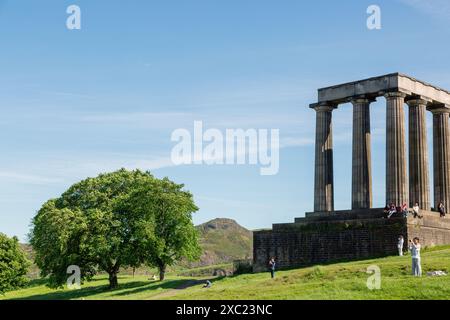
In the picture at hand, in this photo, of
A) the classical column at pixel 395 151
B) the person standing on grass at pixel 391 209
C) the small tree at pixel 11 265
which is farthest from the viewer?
the small tree at pixel 11 265

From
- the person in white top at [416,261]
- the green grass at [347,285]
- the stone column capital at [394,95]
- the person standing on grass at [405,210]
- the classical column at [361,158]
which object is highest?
the stone column capital at [394,95]

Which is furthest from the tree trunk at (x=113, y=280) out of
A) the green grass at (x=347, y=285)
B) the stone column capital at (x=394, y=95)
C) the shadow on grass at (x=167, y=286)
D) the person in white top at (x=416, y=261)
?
the person in white top at (x=416, y=261)

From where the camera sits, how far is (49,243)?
305 feet

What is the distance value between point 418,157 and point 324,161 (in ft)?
33.1

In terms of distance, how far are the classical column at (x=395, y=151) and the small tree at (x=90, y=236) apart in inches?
1182

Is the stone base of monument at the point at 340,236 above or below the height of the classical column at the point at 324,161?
below

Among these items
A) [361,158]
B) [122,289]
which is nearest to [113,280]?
[122,289]

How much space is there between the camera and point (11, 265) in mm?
120750

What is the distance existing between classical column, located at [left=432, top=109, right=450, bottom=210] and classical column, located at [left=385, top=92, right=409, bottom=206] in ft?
30.9

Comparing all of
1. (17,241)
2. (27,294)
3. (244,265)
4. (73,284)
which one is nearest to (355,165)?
(244,265)

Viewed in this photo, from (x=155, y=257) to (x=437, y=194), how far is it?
3445 centimetres

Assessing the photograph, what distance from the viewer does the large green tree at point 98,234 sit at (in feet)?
292

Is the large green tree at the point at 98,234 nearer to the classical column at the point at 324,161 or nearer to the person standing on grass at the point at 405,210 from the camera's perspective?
the classical column at the point at 324,161

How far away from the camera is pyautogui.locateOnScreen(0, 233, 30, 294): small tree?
4614 inches
